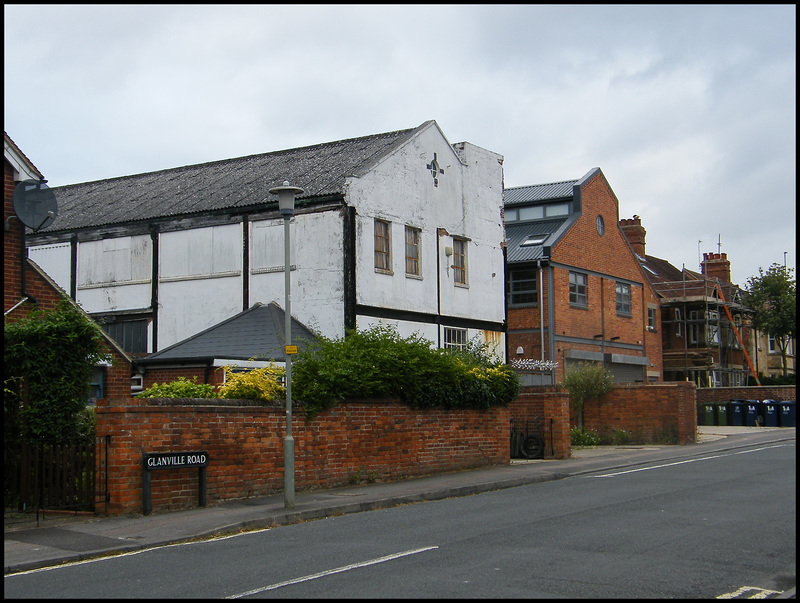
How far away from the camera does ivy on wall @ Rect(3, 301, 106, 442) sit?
45.1 ft

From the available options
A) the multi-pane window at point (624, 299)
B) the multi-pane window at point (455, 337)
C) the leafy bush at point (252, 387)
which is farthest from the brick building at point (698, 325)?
the leafy bush at point (252, 387)

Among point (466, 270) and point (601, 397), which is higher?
point (466, 270)

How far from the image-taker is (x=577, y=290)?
3828 cm

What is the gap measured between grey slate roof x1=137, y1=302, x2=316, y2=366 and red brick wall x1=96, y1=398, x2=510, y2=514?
4.07 metres

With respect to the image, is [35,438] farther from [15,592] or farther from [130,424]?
[15,592]

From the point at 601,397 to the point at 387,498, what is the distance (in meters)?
17.4

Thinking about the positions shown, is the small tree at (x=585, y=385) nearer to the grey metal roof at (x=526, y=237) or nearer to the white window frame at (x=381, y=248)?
the grey metal roof at (x=526, y=237)

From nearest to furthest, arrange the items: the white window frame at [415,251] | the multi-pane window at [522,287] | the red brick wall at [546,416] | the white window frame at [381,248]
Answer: the red brick wall at [546,416]
the white window frame at [381,248]
the white window frame at [415,251]
the multi-pane window at [522,287]

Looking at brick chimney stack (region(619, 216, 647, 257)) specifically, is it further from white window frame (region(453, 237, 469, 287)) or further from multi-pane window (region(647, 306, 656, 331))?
white window frame (region(453, 237, 469, 287))

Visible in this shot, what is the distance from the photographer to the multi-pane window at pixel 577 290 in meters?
37.8

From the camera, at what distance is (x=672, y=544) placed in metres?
10.2

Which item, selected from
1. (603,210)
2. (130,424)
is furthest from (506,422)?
(603,210)

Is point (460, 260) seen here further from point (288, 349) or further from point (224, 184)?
point (288, 349)

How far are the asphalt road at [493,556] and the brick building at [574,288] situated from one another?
70.3ft
